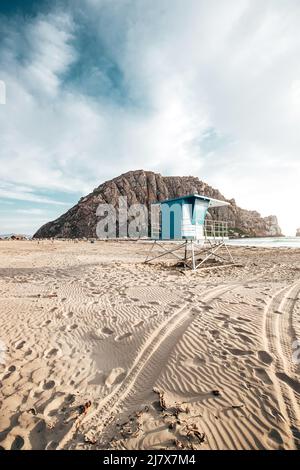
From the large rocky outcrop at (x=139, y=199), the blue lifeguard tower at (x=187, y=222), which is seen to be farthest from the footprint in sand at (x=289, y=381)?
the large rocky outcrop at (x=139, y=199)

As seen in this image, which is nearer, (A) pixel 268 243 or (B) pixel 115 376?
(B) pixel 115 376

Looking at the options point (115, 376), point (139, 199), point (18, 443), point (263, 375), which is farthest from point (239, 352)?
point (139, 199)

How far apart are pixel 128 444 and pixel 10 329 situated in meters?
4.80

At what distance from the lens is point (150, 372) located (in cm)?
432

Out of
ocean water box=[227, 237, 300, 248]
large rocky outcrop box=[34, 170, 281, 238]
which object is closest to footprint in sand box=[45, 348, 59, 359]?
ocean water box=[227, 237, 300, 248]

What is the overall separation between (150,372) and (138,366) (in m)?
0.31

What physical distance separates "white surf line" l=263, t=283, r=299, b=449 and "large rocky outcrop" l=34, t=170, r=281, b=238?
11640 centimetres

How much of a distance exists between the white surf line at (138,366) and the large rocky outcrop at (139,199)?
11668cm

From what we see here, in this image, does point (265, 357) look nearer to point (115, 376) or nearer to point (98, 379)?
point (115, 376)

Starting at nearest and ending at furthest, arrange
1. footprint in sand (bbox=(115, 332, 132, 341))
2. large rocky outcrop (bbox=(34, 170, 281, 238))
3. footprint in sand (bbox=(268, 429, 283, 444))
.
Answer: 1. footprint in sand (bbox=(268, 429, 283, 444))
2. footprint in sand (bbox=(115, 332, 132, 341))
3. large rocky outcrop (bbox=(34, 170, 281, 238))

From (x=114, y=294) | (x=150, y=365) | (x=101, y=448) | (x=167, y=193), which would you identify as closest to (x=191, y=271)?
(x=114, y=294)

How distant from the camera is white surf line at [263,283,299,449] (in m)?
3.29

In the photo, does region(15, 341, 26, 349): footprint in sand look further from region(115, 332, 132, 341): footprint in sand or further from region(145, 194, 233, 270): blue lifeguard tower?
region(145, 194, 233, 270): blue lifeguard tower

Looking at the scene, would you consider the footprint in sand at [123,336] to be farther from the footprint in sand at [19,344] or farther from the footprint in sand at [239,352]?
the footprint in sand at [239,352]
